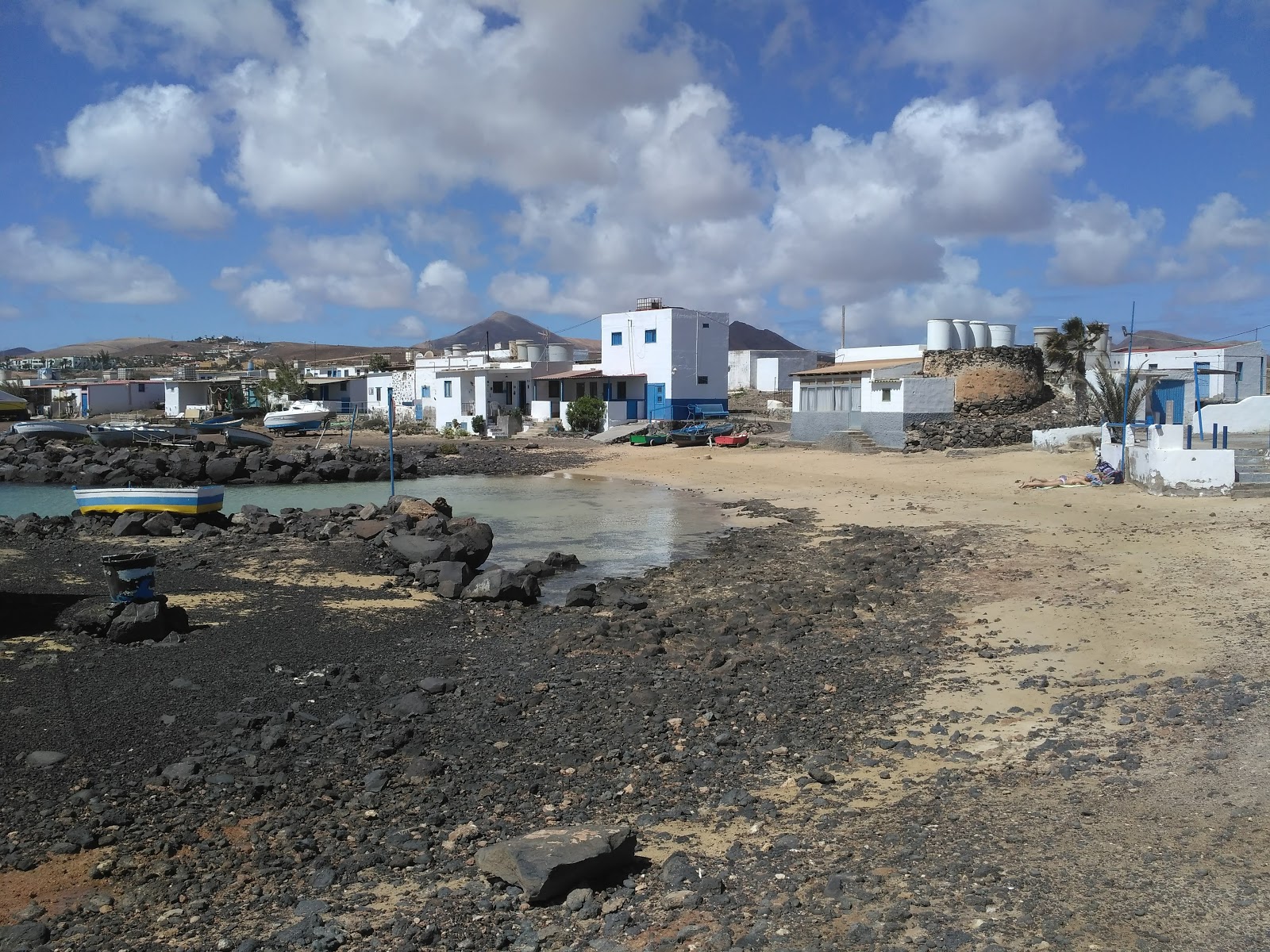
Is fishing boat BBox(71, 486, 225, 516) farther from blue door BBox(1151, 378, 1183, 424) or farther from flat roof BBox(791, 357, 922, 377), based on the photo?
blue door BBox(1151, 378, 1183, 424)

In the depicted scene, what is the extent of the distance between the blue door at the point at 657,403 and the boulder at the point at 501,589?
38950 millimetres

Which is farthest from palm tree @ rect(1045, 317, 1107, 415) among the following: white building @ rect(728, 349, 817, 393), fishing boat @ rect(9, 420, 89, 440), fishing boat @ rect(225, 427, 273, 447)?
fishing boat @ rect(9, 420, 89, 440)

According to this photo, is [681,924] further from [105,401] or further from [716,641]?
[105,401]

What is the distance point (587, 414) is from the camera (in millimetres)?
52375

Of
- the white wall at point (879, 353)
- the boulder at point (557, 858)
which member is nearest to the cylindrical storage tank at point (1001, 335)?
the white wall at point (879, 353)

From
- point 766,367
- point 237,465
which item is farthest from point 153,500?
point 766,367

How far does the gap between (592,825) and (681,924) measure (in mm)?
1047

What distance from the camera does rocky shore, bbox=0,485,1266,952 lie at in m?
5.28

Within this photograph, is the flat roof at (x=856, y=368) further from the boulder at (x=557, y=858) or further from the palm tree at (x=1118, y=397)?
the boulder at (x=557, y=858)

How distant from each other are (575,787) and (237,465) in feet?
109

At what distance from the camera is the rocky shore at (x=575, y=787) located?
528 centimetres

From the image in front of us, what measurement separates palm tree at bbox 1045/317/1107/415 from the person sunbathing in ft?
52.4

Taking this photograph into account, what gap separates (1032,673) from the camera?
9.95 meters

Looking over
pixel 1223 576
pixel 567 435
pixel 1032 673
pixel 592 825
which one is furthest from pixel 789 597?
pixel 567 435
